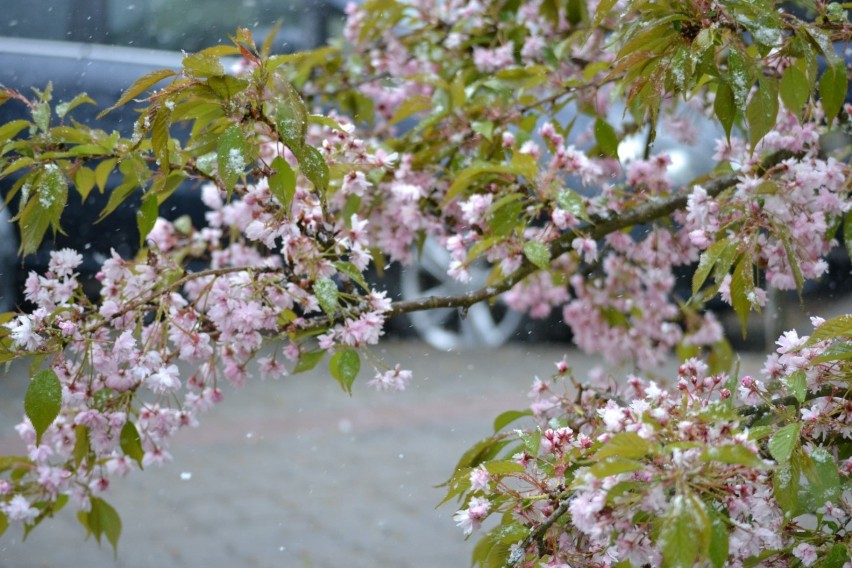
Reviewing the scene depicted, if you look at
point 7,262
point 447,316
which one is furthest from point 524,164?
point 447,316

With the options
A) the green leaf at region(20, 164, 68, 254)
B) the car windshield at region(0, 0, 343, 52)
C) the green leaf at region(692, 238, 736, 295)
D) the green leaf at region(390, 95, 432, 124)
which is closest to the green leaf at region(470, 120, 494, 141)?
the green leaf at region(390, 95, 432, 124)

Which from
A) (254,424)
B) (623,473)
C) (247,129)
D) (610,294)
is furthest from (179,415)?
(254,424)

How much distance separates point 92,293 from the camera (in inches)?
203

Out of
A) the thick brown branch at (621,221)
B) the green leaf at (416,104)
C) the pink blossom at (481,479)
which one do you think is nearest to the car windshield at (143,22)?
the green leaf at (416,104)

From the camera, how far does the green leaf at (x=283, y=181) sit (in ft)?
5.12

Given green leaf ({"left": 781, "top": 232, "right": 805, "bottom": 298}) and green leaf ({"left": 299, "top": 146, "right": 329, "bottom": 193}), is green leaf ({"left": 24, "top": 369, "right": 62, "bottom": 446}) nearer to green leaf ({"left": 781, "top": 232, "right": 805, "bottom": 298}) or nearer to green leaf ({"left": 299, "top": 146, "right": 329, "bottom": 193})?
green leaf ({"left": 299, "top": 146, "right": 329, "bottom": 193})

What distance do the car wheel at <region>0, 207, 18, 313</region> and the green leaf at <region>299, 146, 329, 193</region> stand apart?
3296 mm

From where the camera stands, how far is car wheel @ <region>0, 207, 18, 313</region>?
4723mm

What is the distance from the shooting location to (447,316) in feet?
21.2

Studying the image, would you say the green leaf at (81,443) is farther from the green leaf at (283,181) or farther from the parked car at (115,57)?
the parked car at (115,57)

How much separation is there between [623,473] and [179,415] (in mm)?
1061

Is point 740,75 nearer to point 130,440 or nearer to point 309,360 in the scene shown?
point 309,360

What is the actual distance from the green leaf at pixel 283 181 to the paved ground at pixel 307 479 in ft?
7.67

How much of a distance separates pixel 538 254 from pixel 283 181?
0.53 meters
